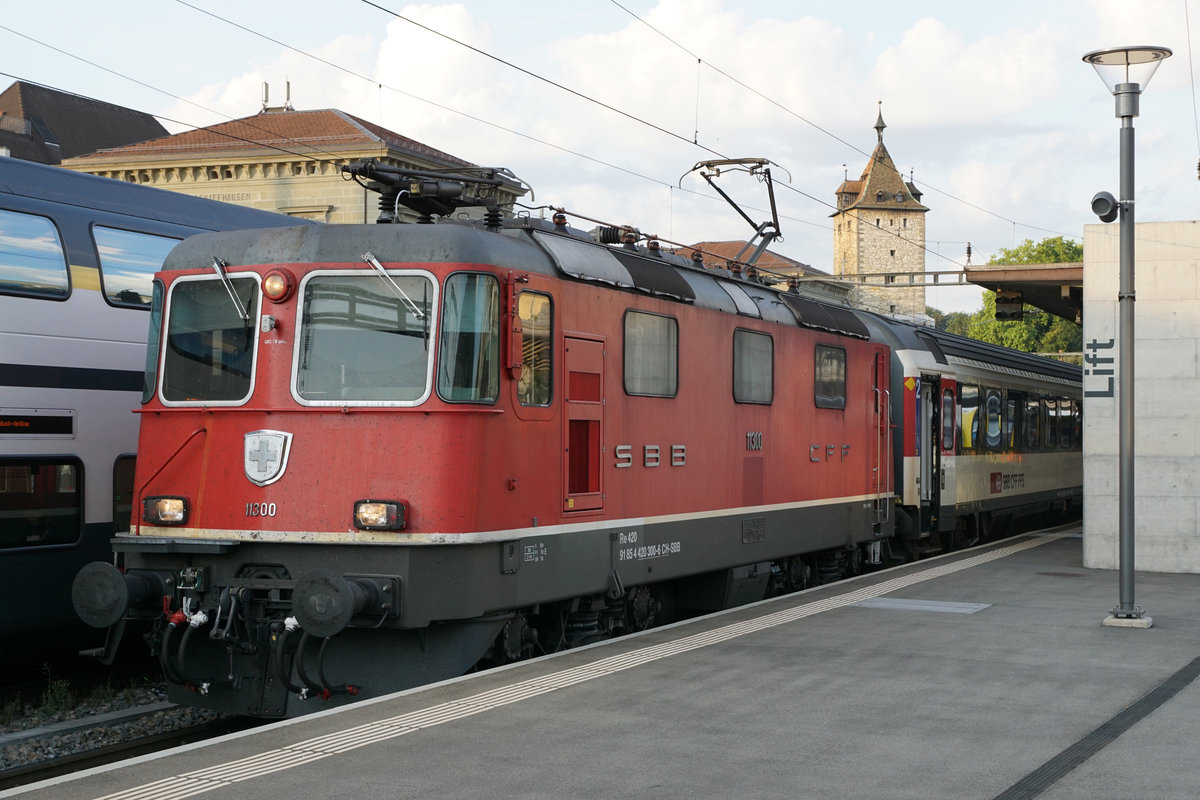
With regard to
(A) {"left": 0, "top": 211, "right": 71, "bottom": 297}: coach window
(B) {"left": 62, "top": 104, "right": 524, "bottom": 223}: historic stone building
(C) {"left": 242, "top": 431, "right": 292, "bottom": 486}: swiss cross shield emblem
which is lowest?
(C) {"left": 242, "top": 431, "right": 292, "bottom": 486}: swiss cross shield emblem

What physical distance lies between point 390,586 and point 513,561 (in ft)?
3.46

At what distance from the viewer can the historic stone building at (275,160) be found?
51406 millimetres

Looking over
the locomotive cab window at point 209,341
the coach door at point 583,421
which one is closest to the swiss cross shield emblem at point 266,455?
the locomotive cab window at point 209,341

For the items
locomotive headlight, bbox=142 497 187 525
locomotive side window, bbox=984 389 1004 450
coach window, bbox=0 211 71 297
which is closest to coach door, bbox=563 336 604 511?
locomotive headlight, bbox=142 497 187 525

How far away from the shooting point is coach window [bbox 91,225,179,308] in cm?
1168

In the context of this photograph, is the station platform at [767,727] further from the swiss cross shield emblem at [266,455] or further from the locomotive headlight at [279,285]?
the locomotive headlight at [279,285]

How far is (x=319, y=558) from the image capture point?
8.98 metres

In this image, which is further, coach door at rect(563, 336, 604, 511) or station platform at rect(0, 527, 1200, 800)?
coach door at rect(563, 336, 604, 511)

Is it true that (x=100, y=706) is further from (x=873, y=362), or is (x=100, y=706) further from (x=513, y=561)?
(x=873, y=362)

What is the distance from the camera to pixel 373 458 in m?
9.03

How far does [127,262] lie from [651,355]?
462 centimetres

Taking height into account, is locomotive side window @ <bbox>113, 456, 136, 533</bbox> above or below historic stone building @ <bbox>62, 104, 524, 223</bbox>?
below

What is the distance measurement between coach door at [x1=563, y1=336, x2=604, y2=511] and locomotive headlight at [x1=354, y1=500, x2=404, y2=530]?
1.65 metres

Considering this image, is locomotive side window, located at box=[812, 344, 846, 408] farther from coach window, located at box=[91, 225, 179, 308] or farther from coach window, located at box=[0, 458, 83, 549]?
coach window, located at box=[0, 458, 83, 549]
